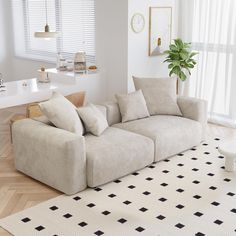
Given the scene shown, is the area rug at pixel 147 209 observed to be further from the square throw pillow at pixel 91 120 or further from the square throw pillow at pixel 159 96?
the square throw pillow at pixel 159 96

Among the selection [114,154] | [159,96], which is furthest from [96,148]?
[159,96]

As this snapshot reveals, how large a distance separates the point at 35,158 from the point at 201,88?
11.4 feet

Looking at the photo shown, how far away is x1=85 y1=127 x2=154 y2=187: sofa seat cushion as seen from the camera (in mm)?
4168

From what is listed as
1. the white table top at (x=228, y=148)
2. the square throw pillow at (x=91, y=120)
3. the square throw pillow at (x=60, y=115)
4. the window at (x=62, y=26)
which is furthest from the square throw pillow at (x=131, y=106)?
the window at (x=62, y=26)

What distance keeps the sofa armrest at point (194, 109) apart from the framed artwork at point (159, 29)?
1277mm

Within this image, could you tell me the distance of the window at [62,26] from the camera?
7391 millimetres

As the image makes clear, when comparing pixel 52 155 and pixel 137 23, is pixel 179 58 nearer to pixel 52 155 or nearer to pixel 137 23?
pixel 137 23

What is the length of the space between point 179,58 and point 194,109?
4.25 ft

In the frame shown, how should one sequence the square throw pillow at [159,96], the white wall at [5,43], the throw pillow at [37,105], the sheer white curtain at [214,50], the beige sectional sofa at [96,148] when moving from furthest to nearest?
the white wall at [5,43]
the sheer white curtain at [214,50]
the square throw pillow at [159,96]
the throw pillow at [37,105]
the beige sectional sofa at [96,148]

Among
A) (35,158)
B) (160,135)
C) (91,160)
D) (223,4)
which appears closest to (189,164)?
(160,135)

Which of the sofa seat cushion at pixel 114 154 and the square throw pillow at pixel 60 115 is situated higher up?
the square throw pillow at pixel 60 115

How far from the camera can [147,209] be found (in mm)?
3855

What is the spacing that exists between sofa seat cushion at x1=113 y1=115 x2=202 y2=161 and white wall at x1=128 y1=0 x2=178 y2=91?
46.3 inches

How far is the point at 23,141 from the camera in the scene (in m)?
4.45
